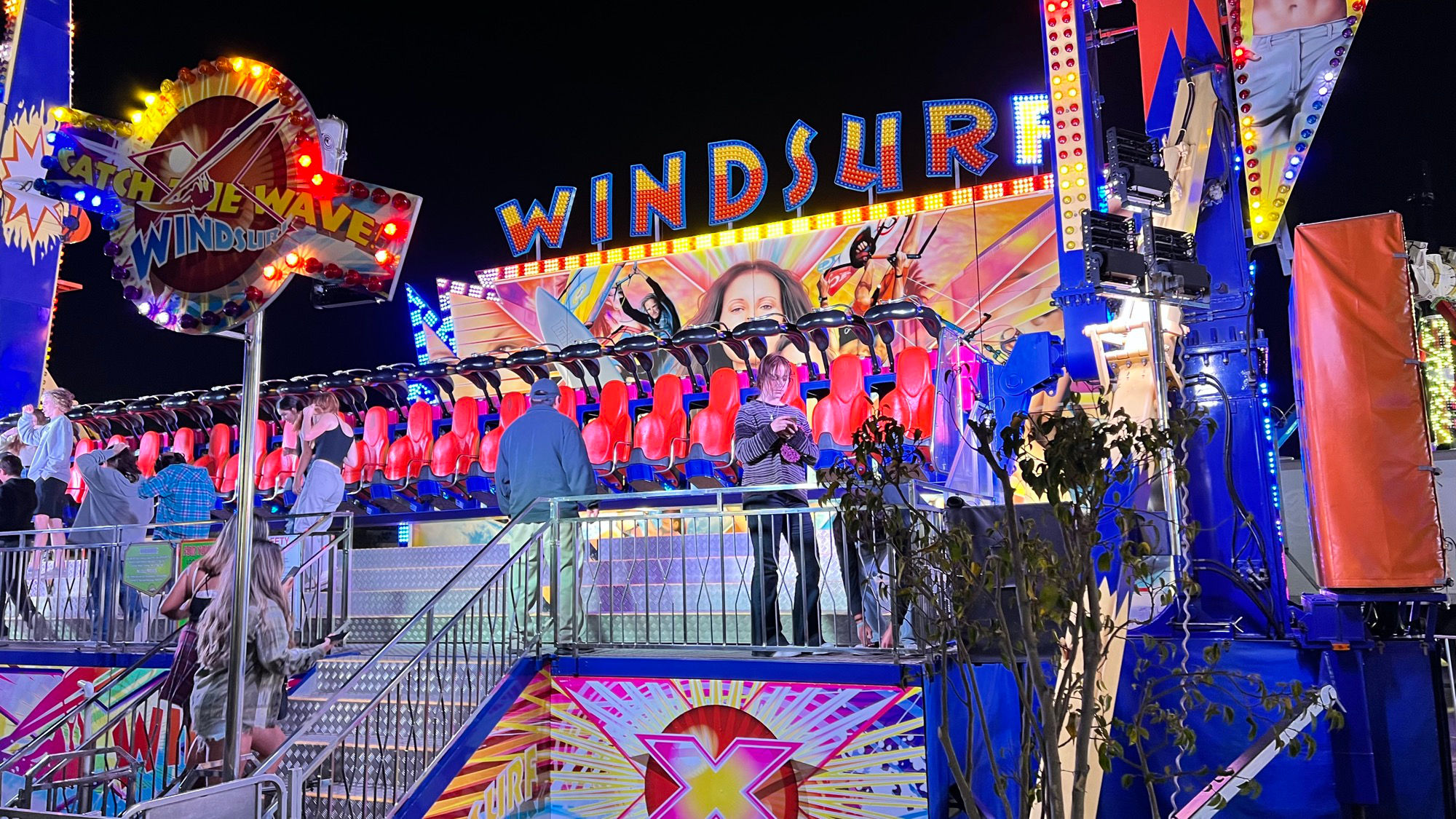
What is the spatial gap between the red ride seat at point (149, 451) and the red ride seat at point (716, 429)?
705 centimetres

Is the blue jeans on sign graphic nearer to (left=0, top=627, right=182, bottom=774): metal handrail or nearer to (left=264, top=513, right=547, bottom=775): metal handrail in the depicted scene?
(left=264, top=513, right=547, bottom=775): metal handrail

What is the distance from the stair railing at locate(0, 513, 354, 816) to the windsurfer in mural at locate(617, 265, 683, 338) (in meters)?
5.76

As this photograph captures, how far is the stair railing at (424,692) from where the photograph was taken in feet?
21.3

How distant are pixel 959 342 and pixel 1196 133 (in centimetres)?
233

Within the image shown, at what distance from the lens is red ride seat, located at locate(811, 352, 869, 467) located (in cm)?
988

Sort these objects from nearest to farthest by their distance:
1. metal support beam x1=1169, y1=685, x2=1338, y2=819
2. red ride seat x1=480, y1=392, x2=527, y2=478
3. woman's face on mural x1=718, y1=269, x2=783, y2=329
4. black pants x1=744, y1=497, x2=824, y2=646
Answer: metal support beam x1=1169, y1=685, x2=1338, y2=819 < black pants x1=744, y1=497, x2=824, y2=646 < red ride seat x1=480, y1=392, x2=527, y2=478 < woman's face on mural x1=718, y1=269, x2=783, y2=329

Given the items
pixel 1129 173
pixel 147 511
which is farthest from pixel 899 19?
pixel 147 511

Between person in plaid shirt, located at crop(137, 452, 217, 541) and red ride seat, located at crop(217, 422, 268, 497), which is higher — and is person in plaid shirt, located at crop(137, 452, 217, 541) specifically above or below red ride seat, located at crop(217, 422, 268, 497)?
below

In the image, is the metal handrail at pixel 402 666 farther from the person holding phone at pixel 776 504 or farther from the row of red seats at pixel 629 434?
the row of red seats at pixel 629 434

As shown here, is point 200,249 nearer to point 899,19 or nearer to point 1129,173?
point 1129,173

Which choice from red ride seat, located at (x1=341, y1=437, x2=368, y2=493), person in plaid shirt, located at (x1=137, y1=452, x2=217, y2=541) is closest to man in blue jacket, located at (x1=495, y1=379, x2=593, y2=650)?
person in plaid shirt, located at (x1=137, y1=452, x2=217, y2=541)

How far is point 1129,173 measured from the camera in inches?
253

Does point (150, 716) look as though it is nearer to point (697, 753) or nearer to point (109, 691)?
point (109, 691)

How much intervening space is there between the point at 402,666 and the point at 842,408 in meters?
4.48
